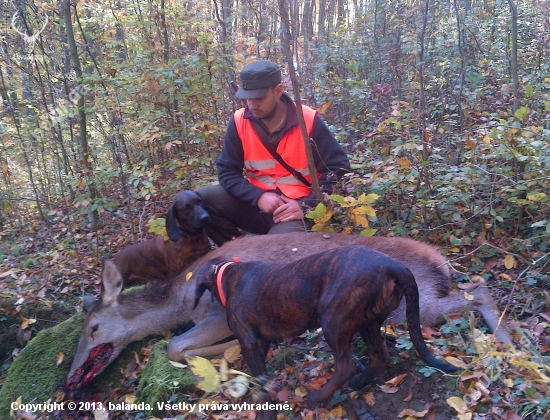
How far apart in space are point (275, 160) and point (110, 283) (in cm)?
221

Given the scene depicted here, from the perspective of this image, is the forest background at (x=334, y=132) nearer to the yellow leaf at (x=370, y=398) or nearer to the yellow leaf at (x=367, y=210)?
the yellow leaf at (x=367, y=210)

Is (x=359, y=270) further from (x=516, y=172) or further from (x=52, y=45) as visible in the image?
(x=52, y=45)

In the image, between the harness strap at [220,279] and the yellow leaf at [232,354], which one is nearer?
the harness strap at [220,279]

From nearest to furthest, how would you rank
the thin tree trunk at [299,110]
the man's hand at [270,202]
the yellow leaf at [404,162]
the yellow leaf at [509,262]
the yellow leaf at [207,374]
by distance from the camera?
the yellow leaf at [207,374] → the yellow leaf at [509,262] → the thin tree trunk at [299,110] → the yellow leaf at [404,162] → the man's hand at [270,202]

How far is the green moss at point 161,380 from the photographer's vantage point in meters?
4.20

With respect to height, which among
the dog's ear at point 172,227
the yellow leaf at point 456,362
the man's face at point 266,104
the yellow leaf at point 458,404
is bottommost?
the yellow leaf at point 458,404

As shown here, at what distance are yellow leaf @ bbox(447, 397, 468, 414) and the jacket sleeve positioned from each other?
318cm

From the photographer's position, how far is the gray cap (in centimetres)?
521

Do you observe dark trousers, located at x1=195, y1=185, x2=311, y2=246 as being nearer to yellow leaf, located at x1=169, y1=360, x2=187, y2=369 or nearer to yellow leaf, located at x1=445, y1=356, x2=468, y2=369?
yellow leaf, located at x1=169, y1=360, x2=187, y2=369

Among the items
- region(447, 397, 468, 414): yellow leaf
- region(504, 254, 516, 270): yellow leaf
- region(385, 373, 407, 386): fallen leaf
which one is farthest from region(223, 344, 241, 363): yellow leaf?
region(504, 254, 516, 270): yellow leaf

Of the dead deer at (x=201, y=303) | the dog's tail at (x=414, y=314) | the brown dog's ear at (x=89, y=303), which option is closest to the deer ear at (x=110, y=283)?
the dead deer at (x=201, y=303)

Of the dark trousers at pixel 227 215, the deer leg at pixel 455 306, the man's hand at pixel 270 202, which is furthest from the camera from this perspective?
the dark trousers at pixel 227 215

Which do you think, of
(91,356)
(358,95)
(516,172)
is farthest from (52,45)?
(516,172)

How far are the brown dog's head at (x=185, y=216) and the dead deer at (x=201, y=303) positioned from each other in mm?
366
